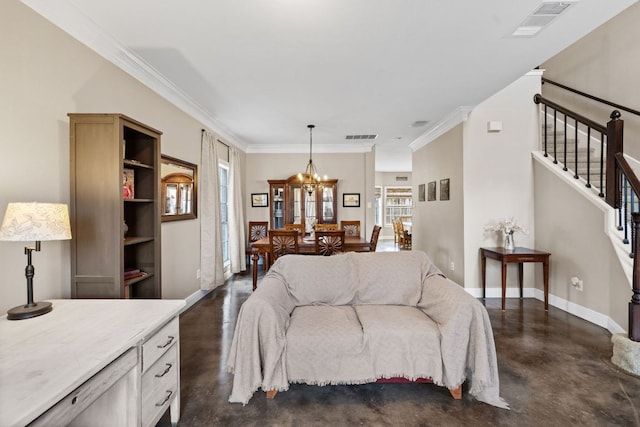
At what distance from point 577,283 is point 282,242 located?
350 cm

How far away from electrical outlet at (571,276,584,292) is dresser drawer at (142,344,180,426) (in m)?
4.11

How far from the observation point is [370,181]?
6625 millimetres

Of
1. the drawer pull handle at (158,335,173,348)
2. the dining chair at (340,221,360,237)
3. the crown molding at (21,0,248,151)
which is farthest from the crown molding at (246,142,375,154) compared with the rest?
the drawer pull handle at (158,335,173,348)

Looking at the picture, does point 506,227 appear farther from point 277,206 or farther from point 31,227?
point 31,227

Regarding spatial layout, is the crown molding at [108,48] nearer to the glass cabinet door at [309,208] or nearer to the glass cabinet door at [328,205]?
the glass cabinet door at [309,208]

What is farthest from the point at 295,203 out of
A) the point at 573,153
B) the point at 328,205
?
the point at 573,153

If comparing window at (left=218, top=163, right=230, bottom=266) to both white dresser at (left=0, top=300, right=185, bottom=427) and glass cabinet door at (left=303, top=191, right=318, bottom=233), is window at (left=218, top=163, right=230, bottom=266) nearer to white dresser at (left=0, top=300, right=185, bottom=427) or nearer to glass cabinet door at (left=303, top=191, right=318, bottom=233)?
glass cabinet door at (left=303, top=191, right=318, bottom=233)

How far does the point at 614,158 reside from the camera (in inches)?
123

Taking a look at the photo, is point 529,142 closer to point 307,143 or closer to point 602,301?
point 602,301

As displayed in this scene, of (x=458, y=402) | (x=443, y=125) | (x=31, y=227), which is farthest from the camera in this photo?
(x=443, y=125)

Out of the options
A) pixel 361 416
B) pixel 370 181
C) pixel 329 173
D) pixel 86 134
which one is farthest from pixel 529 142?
pixel 86 134

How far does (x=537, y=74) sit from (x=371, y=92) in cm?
240

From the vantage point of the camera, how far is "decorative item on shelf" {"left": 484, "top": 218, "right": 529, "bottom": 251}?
12.8 feet

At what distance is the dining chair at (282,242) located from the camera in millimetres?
4039
